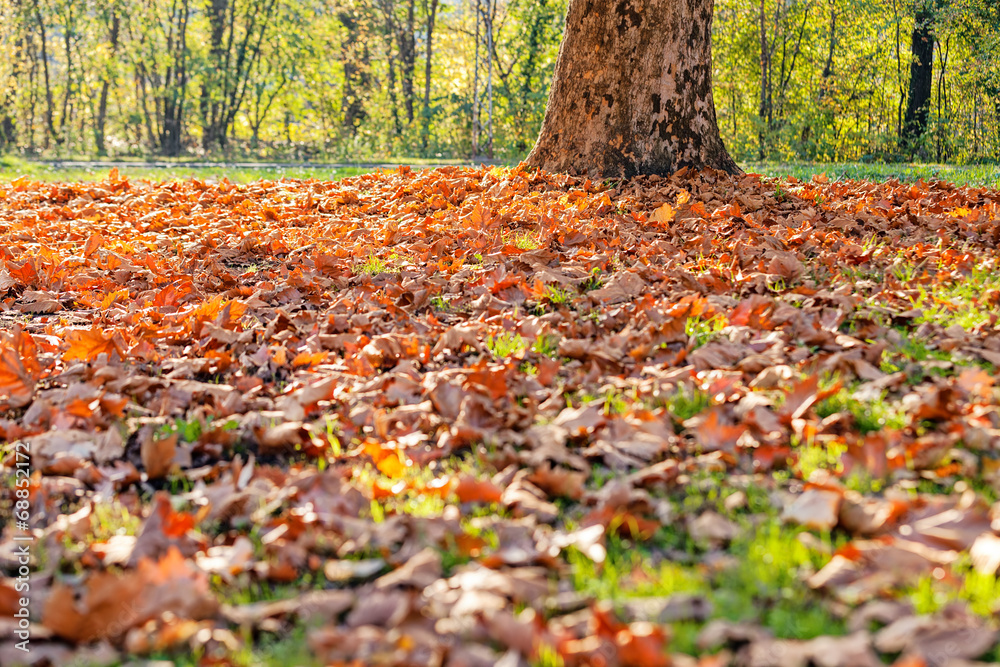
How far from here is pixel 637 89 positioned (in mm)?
6602

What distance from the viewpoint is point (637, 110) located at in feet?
21.9

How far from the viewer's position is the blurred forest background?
18672 millimetres

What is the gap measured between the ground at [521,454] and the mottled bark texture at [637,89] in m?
2.38

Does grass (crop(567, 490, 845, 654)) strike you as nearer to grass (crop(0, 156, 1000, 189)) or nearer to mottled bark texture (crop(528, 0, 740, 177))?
grass (crop(0, 156, 1000, 189))

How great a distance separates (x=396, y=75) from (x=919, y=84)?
16180mm

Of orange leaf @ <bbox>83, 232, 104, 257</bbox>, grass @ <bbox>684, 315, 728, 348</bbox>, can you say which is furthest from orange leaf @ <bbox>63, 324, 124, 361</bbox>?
grass @ <bbox>684, 315, 728, 348</bbox>

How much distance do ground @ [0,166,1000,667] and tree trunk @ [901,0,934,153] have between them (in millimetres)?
13911

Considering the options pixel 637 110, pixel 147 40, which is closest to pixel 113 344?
pixel 637 110

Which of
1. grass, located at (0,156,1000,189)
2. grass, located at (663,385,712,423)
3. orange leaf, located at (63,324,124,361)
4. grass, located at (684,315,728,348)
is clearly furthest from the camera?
grass, located at (0,156,1000,189)

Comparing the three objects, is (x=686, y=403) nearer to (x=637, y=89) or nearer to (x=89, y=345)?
(x=89, y=345)

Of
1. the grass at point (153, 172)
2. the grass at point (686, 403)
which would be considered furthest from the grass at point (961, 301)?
the grass at point (153, 172)

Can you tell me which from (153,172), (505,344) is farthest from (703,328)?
(153,172)

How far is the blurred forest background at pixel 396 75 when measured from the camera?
1867 centimetres

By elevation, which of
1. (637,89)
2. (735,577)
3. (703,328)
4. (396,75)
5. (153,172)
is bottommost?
(735,577)
